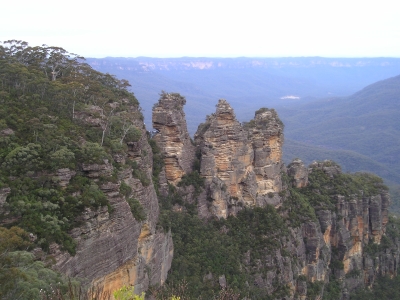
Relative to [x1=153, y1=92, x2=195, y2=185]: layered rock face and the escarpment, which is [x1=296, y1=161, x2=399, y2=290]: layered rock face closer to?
the escarpment

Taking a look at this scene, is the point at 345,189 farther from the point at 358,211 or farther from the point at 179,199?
the point at 179,199

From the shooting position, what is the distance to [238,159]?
34219 millimetres

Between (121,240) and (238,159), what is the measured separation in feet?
53.5

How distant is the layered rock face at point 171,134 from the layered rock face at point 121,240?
217 inches

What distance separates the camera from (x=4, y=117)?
20.2m

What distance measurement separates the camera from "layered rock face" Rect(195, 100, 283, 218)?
3319 cm

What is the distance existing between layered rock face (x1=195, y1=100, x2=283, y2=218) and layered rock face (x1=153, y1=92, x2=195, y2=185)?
78.8 inches

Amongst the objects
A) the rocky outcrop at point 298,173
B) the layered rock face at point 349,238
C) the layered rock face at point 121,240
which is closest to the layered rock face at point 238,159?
the rocky outcrop at point 298,173

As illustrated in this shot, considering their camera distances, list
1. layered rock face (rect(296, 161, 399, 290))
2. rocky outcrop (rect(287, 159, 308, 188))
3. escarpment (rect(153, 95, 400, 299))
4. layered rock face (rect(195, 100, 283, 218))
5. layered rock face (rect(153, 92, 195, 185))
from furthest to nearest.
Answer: rocky outcrop (rect(287, 159, 308, 188)) → layered rock face (rect(296, 161, 399, 290)) → layered rock face (rect(195, 100, 283, 218)) → escarpment (rect(153, 95, 400, 299)) → layered rock face (rect(153, 92, 195, 185))

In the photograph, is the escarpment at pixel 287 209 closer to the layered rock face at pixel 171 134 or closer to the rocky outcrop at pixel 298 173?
the rocky outcrop at pixel 298 173

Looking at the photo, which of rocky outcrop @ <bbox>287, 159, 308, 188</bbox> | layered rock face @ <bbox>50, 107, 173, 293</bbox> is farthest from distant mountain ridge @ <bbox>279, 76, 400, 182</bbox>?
layered rock face @ <bbox>50, 107, 173, 293</bbox>

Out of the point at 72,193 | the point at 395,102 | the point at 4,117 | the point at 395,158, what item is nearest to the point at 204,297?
the point at 72,193

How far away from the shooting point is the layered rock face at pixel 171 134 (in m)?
31.4

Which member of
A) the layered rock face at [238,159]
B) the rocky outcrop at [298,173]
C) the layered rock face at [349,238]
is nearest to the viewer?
the layered rock face at [238,159]
